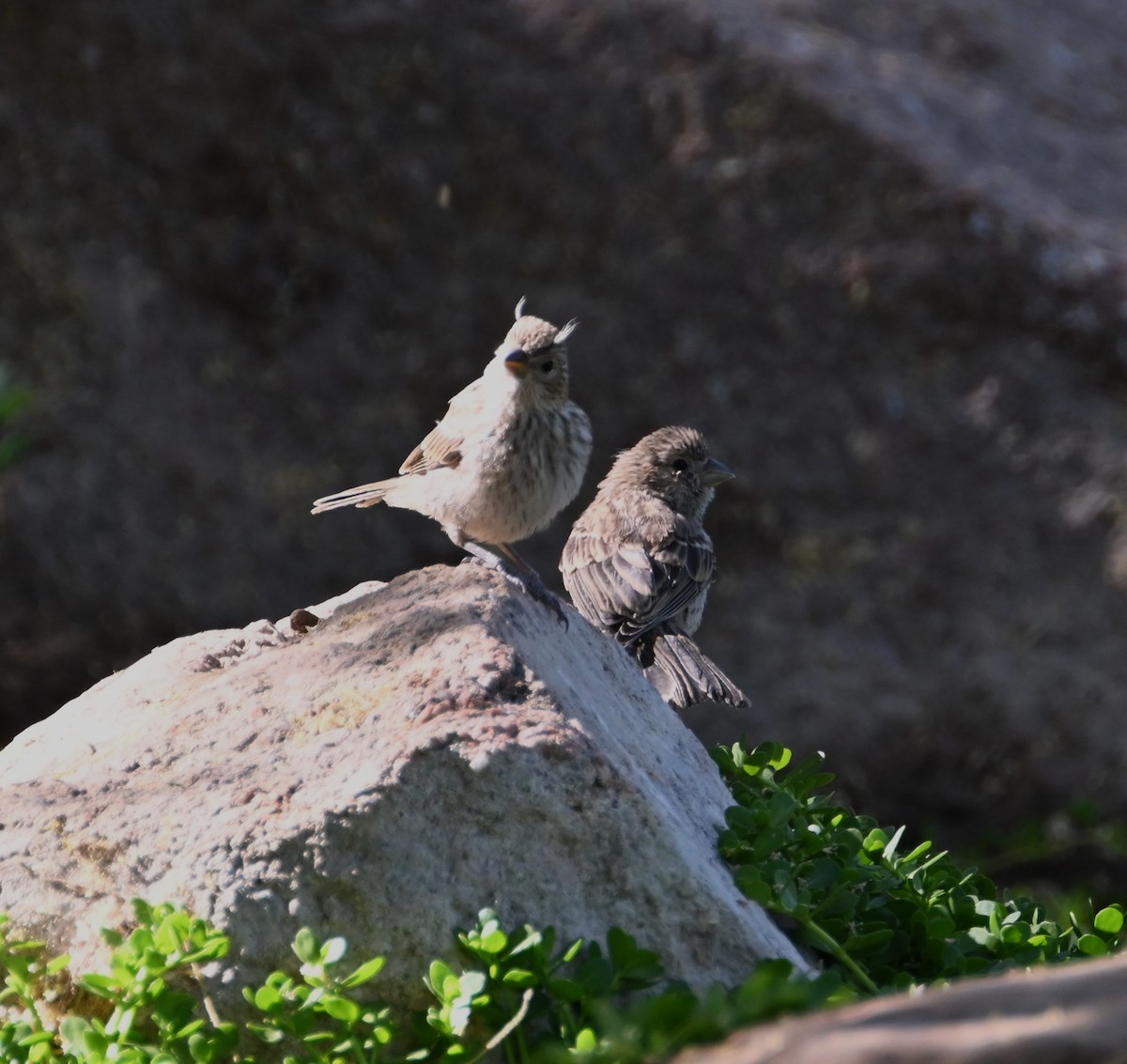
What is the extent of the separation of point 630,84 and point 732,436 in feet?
6.22

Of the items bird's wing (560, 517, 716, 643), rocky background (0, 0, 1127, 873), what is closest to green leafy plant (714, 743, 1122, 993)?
bird's wing (560, 517, 716, 643)

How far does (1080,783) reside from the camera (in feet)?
25.6

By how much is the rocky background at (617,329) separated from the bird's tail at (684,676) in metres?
1.97

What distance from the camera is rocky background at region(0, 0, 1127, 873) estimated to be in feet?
25.9

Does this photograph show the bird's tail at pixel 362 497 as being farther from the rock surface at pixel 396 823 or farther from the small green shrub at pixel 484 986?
the small green shrub at pixel 484 986

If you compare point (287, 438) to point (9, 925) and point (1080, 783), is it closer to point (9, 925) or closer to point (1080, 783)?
point (1080, 783)

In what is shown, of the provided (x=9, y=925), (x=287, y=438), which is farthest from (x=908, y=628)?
(x=9, y=925)

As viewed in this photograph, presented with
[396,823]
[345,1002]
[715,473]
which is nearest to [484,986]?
[345,1002]

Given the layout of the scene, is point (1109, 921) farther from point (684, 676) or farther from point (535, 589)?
point (684, 676)

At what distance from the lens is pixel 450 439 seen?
17.1 feet

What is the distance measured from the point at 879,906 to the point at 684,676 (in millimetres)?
2401

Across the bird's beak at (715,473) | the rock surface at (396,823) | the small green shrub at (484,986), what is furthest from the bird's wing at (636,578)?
the small green shrub at (484,986)

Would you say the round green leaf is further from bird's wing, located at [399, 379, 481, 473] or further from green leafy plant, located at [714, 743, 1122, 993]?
bird's wing, located at [399, 379, 481, 473]

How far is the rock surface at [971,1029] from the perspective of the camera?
1.73m
